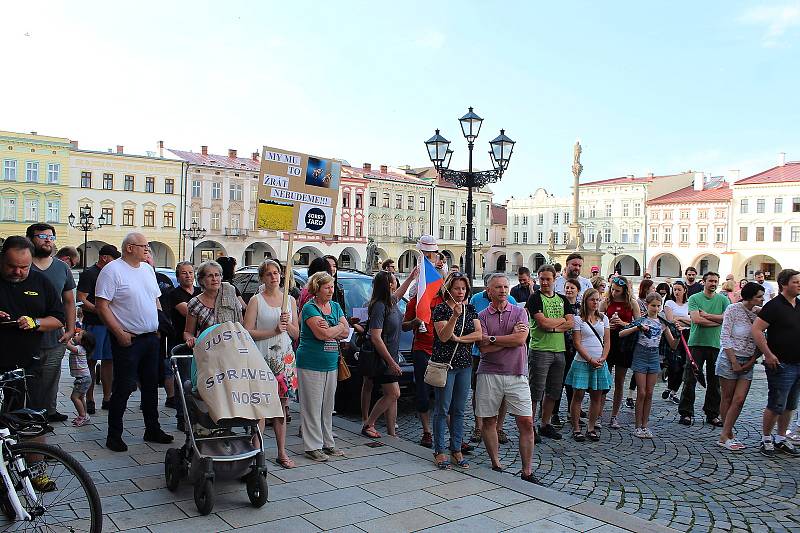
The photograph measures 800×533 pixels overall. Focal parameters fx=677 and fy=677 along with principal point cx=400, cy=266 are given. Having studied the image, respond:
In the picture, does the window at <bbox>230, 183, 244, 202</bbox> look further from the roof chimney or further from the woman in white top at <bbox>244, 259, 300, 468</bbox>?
the woman in white top at <bbox>244, 259, 300, 468</bbox>

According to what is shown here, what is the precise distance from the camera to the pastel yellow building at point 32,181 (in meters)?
57.3

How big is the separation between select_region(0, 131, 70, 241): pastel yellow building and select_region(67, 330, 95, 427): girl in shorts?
54.8m

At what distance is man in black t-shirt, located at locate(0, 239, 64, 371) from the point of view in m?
5.06

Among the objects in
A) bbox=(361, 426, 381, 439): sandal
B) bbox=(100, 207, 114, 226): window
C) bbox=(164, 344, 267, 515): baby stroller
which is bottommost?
bbox=(361, 426, 381, 439): sandal

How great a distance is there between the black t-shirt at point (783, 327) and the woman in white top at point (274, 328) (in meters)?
5.07

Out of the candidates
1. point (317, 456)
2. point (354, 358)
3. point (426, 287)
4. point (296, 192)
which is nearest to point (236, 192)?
point (354, 358)

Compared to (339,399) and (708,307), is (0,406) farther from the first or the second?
(708,307)

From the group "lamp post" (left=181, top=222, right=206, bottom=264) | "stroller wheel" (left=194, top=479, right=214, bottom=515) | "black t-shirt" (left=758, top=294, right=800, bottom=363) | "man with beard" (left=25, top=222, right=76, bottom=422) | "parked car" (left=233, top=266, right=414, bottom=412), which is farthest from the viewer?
"lamp post" (left=181, top=222, right=206, bottom=264)

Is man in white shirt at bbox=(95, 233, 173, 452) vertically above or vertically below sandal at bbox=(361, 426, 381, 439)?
above

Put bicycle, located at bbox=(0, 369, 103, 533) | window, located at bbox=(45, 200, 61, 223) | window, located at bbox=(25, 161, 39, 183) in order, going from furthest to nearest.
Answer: window, located at bbox=(45, 200, 61, 223)
window, located at bbox=(25, 161, 39, 183)
bicycle, located at bbox=(0, 369, 103, 533)

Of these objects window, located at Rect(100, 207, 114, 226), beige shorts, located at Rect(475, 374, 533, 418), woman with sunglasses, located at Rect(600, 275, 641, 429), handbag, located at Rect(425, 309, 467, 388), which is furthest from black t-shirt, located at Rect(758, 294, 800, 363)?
window, located at Rect(100, 207, 114, 226)

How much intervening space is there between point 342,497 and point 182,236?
2402 inches

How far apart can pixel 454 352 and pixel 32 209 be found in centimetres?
6137

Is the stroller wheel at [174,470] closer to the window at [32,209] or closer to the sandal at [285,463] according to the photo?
the sandal at [285,463]
